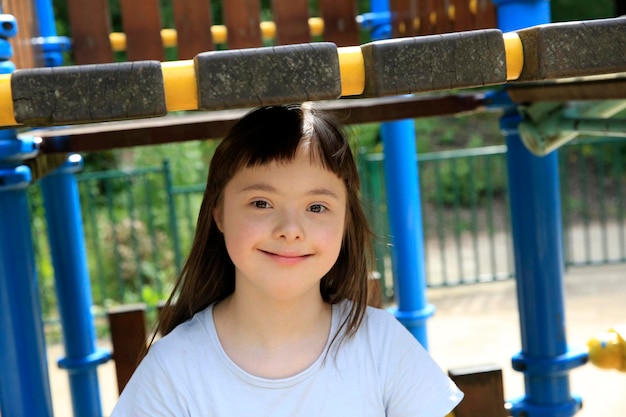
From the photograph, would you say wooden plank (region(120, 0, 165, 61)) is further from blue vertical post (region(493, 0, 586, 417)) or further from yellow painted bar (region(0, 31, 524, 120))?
yellow painted bar (region(0, 31, 524, 120))

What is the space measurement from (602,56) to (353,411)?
0.77 metres

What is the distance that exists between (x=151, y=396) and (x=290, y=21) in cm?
188

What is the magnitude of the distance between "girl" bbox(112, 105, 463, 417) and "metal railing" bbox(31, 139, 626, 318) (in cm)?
384

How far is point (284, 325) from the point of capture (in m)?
1.61

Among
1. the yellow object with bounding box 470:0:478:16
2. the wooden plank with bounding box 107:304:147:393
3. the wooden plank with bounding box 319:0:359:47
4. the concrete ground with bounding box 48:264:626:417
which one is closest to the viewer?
the wooden plank with bounding box 107:304:147:393

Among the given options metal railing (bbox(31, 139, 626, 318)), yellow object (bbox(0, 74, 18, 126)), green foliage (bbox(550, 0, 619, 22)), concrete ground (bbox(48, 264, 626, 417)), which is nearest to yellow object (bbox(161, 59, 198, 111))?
yellow object (bbox(0, 74, 18, 126))

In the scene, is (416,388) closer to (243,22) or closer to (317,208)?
(317,208)

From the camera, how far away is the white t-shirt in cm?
153

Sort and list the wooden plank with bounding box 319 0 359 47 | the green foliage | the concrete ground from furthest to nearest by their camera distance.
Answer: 1. the green foliage
2. the concrete ground
3. the wooden plank with bounding box 319 0 359 47

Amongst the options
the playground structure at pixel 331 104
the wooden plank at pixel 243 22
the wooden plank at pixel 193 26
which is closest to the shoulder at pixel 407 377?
the playground structure at pixel 331 104

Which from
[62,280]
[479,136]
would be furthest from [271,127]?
[479,136]

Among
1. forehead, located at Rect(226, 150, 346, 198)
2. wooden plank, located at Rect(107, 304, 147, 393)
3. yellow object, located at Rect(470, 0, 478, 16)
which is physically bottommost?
wooden plank, located at Rect(107, 304, 147, 393)

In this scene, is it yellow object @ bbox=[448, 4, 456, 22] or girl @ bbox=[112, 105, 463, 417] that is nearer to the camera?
girl @ bbox=[112, 105, 463, 417]

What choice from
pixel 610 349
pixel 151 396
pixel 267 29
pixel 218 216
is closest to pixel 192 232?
pixel 267 29
